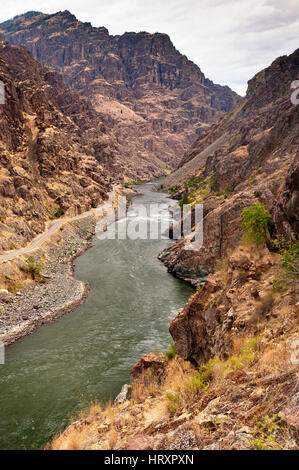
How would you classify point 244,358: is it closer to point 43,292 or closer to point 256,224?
point 256,224

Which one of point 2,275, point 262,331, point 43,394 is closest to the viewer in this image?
point 262,331

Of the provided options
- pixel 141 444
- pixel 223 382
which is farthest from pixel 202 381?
pixel 141 444

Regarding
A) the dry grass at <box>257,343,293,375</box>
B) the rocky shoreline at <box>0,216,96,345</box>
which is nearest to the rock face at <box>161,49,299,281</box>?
the dry grass at <box>257,343,293,375</box>

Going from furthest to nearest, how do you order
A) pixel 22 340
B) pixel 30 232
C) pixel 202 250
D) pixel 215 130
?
pixel 215 130, pixel 30 232, pixel 202 250, pixel 22 340

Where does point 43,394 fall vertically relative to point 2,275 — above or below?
below

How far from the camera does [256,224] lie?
19.1 meters

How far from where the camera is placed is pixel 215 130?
136625mm

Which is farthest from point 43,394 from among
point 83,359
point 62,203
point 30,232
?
point 62,203

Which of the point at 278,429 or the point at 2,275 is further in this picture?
the point at 2,275

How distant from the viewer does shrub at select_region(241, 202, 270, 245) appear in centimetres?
1844

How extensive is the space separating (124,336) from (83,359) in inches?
192

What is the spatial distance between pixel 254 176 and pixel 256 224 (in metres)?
32.3

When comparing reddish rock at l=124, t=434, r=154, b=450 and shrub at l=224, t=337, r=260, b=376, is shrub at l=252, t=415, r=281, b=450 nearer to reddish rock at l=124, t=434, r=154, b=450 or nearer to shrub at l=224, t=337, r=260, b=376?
reddish rock at l=124, t=434, r=154, b=450
